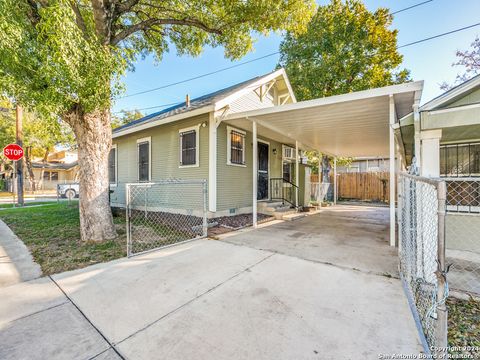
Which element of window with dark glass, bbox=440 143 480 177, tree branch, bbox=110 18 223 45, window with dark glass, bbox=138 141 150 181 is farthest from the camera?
window with dark glass, bbox=138 141 150 181

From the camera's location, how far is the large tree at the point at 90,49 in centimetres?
353

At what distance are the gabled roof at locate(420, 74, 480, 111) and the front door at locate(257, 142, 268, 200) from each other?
6043mm

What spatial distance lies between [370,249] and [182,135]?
A: 6.40m

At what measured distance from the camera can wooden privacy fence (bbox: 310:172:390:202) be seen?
14.2m

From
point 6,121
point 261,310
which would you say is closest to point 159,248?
point 261,310

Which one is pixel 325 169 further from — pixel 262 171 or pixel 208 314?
pixel 208 314

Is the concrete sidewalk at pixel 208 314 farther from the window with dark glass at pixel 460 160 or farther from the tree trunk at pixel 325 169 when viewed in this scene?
the tree trunk at pixel 325 169

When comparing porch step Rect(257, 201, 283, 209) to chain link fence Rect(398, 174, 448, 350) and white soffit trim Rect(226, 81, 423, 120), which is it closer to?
white soffit trim Rect(226, 81, 423, 120)

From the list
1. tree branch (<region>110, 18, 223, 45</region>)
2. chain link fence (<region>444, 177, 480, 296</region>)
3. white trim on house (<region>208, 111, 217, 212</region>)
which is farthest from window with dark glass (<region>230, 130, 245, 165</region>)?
chain link fence (<region>444, 177, 480, 296</region>)

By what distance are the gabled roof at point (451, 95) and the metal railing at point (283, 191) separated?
613 centimetres

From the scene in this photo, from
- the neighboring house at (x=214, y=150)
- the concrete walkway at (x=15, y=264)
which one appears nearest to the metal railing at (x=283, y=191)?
the neighboring house at (x=214, y=150)

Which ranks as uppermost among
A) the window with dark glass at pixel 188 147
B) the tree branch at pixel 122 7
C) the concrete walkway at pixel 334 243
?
the tree branch at pixel 122 7

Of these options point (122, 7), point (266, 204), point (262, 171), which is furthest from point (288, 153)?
point (122, 7)

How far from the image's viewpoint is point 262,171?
907 centimetres
